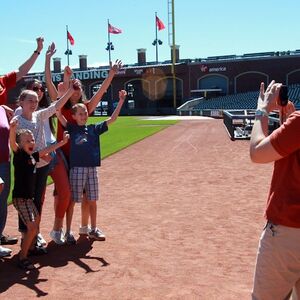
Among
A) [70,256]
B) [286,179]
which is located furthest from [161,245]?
[286,179]

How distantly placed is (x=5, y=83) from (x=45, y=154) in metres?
0.98

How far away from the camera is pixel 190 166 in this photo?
12898mm

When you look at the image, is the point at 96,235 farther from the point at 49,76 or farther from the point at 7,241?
the point at 49,76

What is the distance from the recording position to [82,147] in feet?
19.4

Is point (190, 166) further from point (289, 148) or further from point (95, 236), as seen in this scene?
point (289, 148)

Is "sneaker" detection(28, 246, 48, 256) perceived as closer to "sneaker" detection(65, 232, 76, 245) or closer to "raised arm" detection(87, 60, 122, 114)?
"sneaker" detection(65, 232, 76, 245)

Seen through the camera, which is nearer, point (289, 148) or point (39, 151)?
point (289, 148)

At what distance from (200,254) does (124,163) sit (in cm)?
871

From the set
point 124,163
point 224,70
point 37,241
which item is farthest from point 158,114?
point 37,241

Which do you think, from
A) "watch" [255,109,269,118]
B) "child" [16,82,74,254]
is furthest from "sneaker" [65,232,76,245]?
"watch" [255,109,269,118]

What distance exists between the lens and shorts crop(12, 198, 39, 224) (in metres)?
5.06

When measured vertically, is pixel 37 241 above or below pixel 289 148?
below

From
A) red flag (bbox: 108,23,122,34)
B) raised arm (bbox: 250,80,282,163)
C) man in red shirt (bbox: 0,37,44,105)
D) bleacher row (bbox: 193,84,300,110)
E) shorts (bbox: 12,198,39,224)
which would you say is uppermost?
red flag (bbox: 108,23,122,34)

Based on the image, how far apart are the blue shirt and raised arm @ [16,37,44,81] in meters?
0.84
